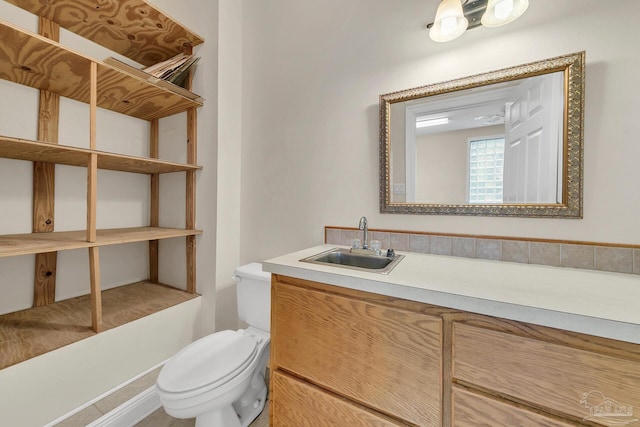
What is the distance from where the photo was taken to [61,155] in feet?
4.21

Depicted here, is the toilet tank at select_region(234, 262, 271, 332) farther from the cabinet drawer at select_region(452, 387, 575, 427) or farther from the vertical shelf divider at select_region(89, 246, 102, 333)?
the cabinet drawer at select_region(452, 387, 575, 427)

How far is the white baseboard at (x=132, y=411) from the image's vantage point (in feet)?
3.97

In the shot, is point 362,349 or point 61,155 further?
point 61,155

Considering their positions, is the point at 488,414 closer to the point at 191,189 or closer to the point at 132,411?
the point at 132,411

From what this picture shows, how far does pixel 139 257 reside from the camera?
6.40 ft

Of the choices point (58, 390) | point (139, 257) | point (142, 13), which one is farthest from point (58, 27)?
point (58, 390)

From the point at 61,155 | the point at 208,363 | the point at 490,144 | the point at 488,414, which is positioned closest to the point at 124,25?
the point at 61,155

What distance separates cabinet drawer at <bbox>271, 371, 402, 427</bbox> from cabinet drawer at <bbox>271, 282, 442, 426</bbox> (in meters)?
0.03

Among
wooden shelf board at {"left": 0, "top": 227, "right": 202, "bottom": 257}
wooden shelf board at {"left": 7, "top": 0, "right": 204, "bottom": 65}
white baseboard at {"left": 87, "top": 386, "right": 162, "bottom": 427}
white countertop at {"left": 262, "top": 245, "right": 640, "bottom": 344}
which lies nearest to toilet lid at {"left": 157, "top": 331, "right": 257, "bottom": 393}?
white baseboard at {"left": 87, "top": 386, "right": 162, "bottom": 427}

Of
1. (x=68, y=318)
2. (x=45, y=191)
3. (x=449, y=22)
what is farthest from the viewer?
(x=45, y=191)

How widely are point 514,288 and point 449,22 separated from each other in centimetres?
109

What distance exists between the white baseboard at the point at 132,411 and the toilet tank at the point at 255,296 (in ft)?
2.07

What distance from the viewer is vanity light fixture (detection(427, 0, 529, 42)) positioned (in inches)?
37.0

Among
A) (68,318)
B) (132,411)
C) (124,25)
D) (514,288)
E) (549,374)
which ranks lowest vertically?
(132,411)
